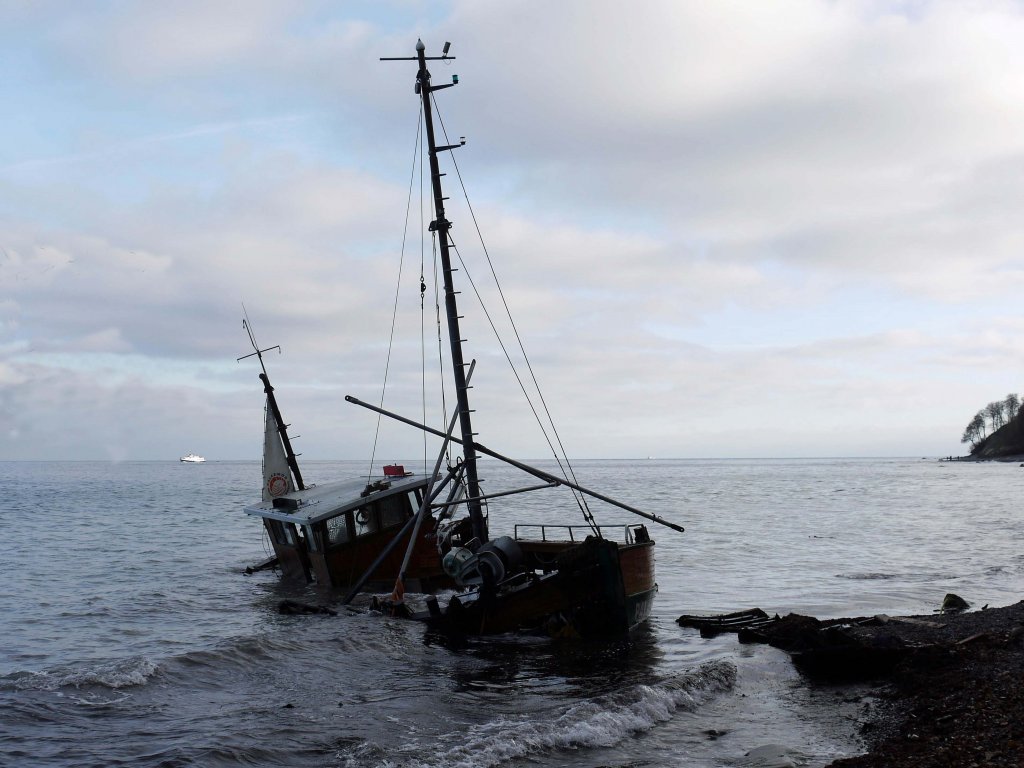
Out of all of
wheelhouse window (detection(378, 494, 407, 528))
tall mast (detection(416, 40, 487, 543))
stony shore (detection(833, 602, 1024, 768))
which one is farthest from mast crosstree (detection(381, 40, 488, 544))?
stony shore (detection(833, 602, 1024, 768))

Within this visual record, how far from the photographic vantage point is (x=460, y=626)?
20719mm

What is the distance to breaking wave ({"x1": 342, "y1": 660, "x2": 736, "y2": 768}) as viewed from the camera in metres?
12.8

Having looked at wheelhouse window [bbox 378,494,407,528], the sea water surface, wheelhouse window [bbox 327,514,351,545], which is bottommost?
the sea water surface

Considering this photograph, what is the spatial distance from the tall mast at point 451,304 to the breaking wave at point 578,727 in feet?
26.8

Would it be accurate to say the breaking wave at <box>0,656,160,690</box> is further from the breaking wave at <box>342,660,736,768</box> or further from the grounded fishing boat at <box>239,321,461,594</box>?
the grounded fishing boat at <box>239,321,461,594</box>

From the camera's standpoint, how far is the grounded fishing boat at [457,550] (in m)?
20.4

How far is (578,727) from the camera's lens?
13812mm

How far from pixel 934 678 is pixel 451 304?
14206 millimetres

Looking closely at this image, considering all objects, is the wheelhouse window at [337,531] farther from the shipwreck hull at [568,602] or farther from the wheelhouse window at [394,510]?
the shipwreck hull at [568,602]

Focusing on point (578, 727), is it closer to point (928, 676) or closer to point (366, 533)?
point (928, 676)

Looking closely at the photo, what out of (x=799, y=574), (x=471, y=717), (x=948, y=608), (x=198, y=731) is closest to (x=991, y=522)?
(x=799, y=574)

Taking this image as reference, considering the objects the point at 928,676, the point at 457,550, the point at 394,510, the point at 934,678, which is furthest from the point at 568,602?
the point at 394,510

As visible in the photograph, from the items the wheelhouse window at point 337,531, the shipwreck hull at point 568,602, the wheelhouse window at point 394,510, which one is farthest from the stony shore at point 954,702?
the wheelhouse window at point 337,531

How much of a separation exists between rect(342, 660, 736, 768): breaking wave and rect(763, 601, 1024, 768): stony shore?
2571 millimetres
